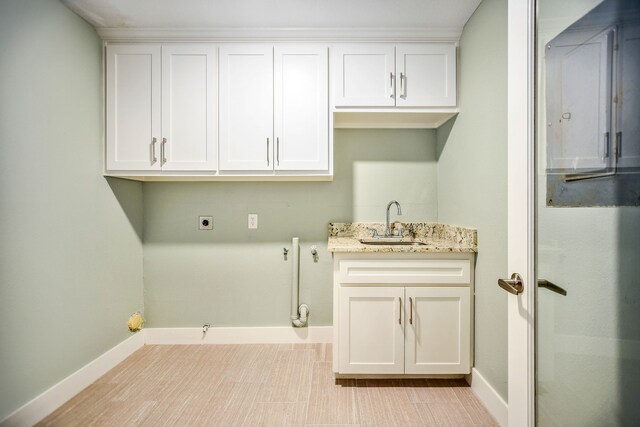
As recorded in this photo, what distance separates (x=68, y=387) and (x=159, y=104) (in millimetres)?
1881

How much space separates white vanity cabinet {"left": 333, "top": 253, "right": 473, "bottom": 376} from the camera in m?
1.93

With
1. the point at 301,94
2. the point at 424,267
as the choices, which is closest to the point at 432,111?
the point at 301,94

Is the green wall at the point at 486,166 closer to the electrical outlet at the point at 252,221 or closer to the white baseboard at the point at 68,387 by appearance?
the electrical outlet at the point at 252,221

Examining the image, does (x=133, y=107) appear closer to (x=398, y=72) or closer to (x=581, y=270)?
(x=398, y=72)

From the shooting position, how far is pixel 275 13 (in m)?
1.98

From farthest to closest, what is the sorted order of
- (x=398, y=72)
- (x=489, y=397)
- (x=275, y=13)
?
(x=398, y=72)
(x=275, y=13)
(x=489, y=397)

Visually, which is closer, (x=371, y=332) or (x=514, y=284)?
(x=514, y=284)

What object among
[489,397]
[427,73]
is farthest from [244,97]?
[489,397]

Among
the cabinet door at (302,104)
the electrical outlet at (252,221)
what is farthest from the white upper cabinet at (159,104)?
the electrical outlet at (252,221)

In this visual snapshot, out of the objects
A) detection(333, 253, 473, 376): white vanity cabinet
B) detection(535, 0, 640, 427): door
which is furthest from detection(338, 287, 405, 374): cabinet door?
detection(535, 0, 640, 427): door

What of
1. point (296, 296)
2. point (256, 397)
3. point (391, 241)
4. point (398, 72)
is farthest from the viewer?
point (296, 296)

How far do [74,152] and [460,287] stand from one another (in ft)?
8.49

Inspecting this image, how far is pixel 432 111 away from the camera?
2.15 meters

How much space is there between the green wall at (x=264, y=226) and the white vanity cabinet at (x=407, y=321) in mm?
685
